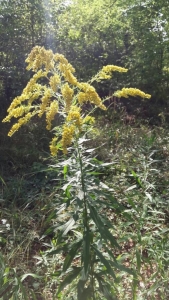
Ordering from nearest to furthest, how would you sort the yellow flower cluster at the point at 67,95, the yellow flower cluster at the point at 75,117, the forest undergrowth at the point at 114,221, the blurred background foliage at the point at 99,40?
the yellow flower cluster at the point at 75,117 → the yellow flower cluster at the point at 67,95 → the forest undergrowth at the point at 114,221 → the blurred background foliage at the point at 99,40

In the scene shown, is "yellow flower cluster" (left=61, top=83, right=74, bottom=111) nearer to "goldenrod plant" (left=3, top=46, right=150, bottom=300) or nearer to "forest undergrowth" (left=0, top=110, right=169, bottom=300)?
"goldenrod plant" (left=3, top=46, right=150, bottom=300)

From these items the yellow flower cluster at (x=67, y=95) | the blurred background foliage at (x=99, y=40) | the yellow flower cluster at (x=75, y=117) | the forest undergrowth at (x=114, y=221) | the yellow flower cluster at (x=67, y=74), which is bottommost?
the forest undergrowth at (x=114, y=221)

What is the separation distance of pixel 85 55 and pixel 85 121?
6.79 metres

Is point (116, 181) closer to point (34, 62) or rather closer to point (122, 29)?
point (34, 62)

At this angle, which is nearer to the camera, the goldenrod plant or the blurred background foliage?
the goldenrod plant

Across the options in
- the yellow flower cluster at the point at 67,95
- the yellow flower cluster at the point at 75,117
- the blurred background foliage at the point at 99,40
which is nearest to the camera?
the yellow flower cluster at the point at 75,117

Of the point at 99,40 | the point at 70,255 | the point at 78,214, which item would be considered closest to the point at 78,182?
the point at 78,214

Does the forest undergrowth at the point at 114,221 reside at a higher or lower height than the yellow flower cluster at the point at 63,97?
lower

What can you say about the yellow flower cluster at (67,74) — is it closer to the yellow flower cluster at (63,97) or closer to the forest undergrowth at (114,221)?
the yellow flower cluster at (63,97)

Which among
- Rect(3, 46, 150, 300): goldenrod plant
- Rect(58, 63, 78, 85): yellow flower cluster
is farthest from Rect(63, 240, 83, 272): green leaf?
Rect(58, 63, 78, 85): yellow flower cluster

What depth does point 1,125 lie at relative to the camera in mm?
6281

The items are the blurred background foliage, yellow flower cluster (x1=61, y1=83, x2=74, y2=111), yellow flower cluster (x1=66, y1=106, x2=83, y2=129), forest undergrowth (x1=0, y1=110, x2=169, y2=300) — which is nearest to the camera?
yellow flower cluster (x1=66, y1=106, x2=83, y2=129)

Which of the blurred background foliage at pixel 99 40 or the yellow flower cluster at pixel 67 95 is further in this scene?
the blurred background foliage at pixel 99 40

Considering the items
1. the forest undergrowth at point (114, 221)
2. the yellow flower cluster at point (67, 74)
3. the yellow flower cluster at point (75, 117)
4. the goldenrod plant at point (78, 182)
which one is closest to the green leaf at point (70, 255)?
the goldenrod plant at point (78, 182)
